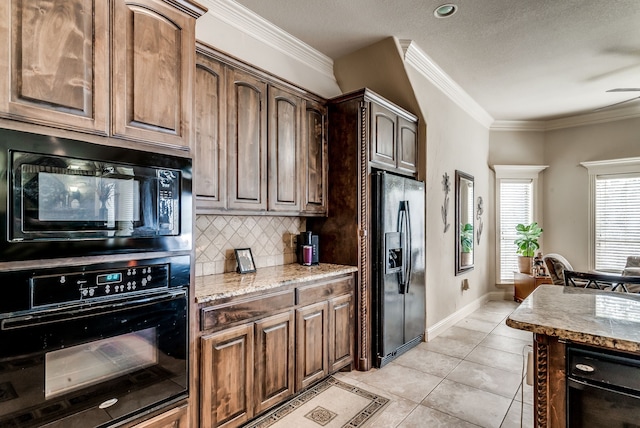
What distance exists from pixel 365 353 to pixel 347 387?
388 mm

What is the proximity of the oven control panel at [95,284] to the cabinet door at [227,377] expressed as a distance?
514 mm

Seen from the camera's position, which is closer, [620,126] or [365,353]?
[365,353]

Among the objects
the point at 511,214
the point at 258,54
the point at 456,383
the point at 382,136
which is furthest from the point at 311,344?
the point at 511,214

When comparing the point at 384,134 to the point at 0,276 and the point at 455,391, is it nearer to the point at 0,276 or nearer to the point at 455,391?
the point at 455,391

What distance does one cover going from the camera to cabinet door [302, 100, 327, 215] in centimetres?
304

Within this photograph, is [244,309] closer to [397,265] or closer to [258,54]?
[397,265]

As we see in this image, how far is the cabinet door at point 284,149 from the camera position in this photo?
8.98 feet

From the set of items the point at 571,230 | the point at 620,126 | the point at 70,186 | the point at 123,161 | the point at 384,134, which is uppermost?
the point at 620,126

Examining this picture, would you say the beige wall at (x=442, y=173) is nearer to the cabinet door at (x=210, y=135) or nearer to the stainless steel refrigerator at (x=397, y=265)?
the stainless steel refrigerator at (x=397, y=265)

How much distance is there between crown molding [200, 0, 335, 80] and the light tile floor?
3046mm

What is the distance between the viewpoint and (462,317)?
15.6 ft

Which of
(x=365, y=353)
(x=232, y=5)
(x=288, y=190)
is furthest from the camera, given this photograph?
(x=365, y=353)

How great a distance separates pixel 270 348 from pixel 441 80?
142 inches

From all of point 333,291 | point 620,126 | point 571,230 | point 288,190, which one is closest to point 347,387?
point 333,291
